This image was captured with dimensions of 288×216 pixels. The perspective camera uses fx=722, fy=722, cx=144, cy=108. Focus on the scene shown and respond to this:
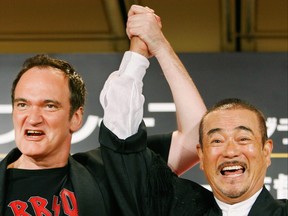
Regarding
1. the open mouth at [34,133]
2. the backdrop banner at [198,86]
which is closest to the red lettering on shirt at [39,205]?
the open mouth at [34,133]

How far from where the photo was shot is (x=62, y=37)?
315 centimetres

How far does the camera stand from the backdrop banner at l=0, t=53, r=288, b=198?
2.74 metres

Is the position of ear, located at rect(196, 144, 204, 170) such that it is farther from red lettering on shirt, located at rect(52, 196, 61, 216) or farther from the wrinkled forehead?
red lettering on shirt, located at rect(52, 196, 61, 216)

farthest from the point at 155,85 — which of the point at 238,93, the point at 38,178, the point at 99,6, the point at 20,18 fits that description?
the point at 38,178

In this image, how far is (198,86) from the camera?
277 cm

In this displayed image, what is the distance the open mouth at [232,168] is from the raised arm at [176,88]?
213mm

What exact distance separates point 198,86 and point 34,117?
1264 mm

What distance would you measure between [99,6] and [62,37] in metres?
0.23

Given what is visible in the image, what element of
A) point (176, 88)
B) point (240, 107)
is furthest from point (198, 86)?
point (240, 107)

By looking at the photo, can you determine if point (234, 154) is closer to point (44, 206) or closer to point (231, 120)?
point (231, 120)

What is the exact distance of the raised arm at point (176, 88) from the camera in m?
1.75

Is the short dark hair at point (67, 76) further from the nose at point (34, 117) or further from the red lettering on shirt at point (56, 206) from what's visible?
the red lettering on shirt at point (56, 206)

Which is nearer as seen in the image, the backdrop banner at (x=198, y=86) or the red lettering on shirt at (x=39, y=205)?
the red lettering on shirt at (x=39, y=205)

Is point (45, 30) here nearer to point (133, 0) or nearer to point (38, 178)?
point (133, 0)
